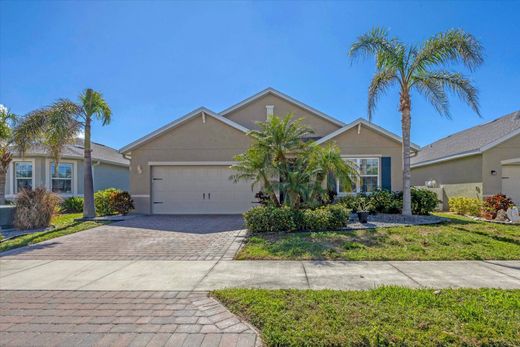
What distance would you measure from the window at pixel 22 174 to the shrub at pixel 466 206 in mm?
23789

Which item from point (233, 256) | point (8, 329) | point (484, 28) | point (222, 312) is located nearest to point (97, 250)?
point (233, 256)

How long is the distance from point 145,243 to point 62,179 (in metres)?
12.9

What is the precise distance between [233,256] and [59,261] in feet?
12.7

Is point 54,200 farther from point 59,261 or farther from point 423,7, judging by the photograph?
point 423,7

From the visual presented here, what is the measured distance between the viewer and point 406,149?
1134cm

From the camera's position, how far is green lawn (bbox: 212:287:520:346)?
9.93ft

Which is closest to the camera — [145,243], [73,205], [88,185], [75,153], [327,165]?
[145,243]

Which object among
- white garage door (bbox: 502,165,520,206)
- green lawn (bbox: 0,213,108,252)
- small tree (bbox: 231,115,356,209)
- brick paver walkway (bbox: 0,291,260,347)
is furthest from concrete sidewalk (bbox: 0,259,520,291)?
white garage door (bbox: 502,165,520,206)

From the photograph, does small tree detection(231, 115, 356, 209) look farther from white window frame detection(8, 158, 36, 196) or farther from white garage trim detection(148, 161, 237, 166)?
white window frame detection(8, 158, 36, 196)

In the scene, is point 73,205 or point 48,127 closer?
point 48,127

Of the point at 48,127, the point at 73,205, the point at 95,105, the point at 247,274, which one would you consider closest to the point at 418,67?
the point at 247,274

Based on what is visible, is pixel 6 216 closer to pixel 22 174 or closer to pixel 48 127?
pixel 48 127

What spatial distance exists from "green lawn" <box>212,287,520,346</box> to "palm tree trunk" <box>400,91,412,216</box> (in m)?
7.37

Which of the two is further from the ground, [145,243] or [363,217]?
[363,217]
